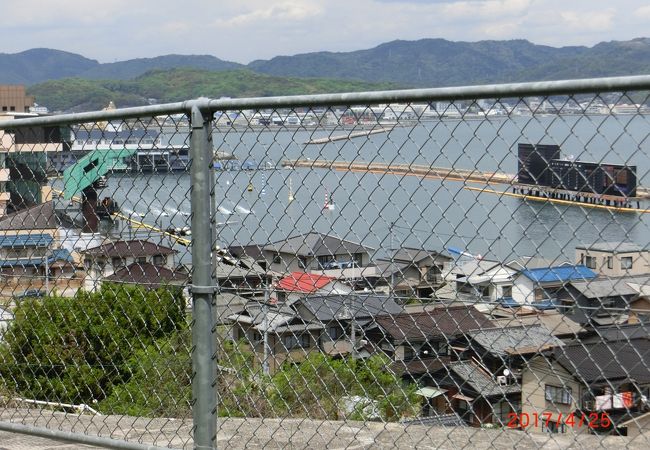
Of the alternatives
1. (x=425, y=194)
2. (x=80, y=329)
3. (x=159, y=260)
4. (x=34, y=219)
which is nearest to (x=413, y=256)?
(x=425, y=194)

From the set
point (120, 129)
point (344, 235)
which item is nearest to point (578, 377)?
point (344, 235)

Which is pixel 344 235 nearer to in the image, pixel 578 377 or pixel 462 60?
pixel 578 377

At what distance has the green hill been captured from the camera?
7712 centimetres

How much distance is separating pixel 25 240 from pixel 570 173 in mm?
2021

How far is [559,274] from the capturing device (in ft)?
5.83

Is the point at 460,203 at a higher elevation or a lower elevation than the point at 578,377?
higher

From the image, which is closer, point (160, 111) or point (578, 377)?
point (578, 377)

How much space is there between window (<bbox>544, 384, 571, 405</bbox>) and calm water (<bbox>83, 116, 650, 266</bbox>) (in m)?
0.30

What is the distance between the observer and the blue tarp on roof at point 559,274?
5.69 ft

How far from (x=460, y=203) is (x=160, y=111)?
0.78 meters

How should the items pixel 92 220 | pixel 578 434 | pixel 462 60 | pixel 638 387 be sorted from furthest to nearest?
1. pixel 462 60
2. pixel 92 220
3. pixel 578 434
4. pixel 638 387

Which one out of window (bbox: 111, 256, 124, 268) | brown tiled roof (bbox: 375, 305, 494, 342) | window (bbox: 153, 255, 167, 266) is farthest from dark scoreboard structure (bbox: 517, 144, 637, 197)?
window (bbox: 111, 256, 124, 268)

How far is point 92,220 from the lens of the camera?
8.95 feet

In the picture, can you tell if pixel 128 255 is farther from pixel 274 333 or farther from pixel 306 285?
pixel 306 285
